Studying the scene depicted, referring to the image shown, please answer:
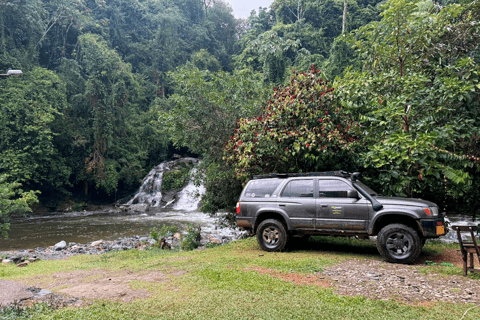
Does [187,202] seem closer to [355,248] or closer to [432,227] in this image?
[355,248]

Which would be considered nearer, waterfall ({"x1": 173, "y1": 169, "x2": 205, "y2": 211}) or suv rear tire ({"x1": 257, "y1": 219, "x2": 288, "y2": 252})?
suv rear tire ({"x1": 257, "y1": 219, "x2": 288, "y2": 252})

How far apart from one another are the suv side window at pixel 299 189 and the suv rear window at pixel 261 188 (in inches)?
12.7

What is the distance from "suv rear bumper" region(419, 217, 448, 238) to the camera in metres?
6.46

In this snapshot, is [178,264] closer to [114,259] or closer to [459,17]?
[114,259]

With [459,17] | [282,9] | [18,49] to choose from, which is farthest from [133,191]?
[282,9]

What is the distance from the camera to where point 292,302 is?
4508 mm

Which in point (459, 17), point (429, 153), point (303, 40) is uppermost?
point (303, 40)

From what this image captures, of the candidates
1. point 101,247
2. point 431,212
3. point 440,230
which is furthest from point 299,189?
point 101,247

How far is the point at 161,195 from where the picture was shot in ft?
99.1

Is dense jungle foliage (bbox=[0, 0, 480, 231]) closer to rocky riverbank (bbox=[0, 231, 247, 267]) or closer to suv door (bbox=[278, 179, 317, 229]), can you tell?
suv door (bbox=[278, 179, 317, 229])

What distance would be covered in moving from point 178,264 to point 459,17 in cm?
1093

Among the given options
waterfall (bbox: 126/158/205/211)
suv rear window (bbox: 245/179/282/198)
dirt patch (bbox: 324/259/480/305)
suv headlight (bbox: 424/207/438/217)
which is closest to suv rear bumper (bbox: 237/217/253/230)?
suv rear window (bbox: 245/179/282/198)

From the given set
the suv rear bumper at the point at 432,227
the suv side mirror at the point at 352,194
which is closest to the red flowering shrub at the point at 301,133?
the suv side mirror at the point at 352,194

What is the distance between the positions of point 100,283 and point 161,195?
2478 centimetres
